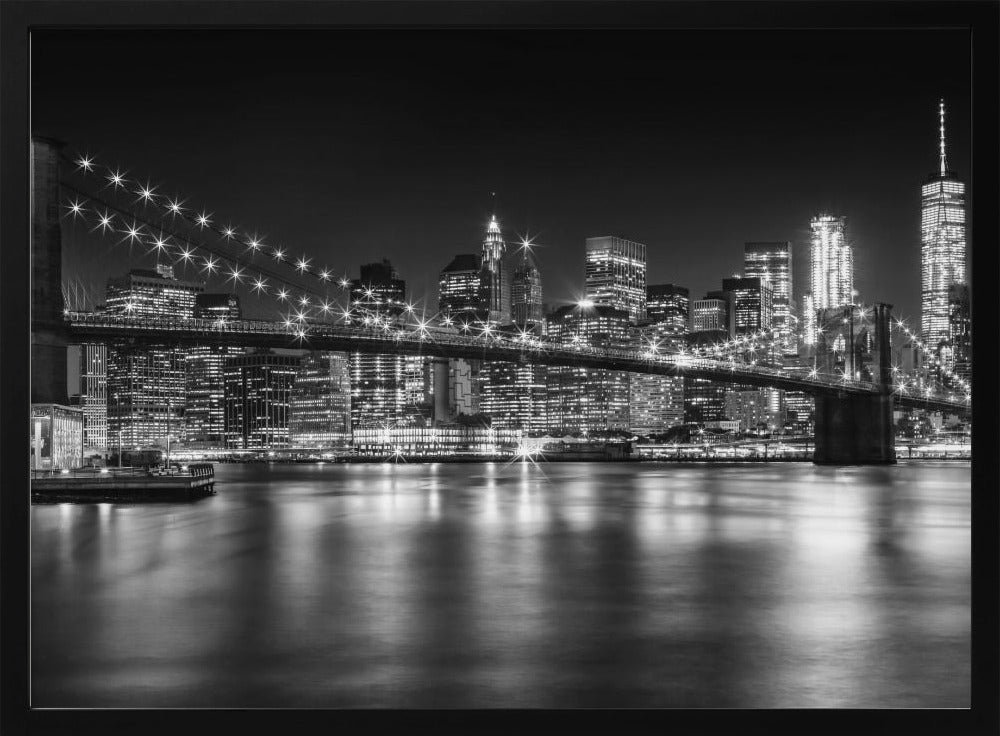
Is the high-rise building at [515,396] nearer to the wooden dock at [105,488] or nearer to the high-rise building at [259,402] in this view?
the wooden dock at [105,488]

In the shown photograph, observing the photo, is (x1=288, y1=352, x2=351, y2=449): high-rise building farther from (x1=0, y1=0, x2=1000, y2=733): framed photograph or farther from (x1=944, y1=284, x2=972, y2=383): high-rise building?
(x1=944, y1=284, x2=972, y2=383): high-rise building

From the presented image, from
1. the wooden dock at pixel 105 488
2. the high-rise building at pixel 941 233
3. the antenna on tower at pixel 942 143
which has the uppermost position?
the antenna on tower at pixel 942 143

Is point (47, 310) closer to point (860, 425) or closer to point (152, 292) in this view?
point (152, 292)

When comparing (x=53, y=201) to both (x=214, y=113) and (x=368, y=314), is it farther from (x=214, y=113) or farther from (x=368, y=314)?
(x=368, y=314)

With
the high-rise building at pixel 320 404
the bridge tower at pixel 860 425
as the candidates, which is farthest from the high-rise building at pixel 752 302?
the high-rise building at pixel 320 404

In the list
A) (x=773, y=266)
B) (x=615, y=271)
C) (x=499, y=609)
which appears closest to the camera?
(x=499, y=609)

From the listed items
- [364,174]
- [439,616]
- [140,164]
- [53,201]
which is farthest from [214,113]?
[53,201]

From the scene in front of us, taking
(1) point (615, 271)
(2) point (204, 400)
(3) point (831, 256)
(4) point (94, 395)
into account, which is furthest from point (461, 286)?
(2) point (204, 400)
